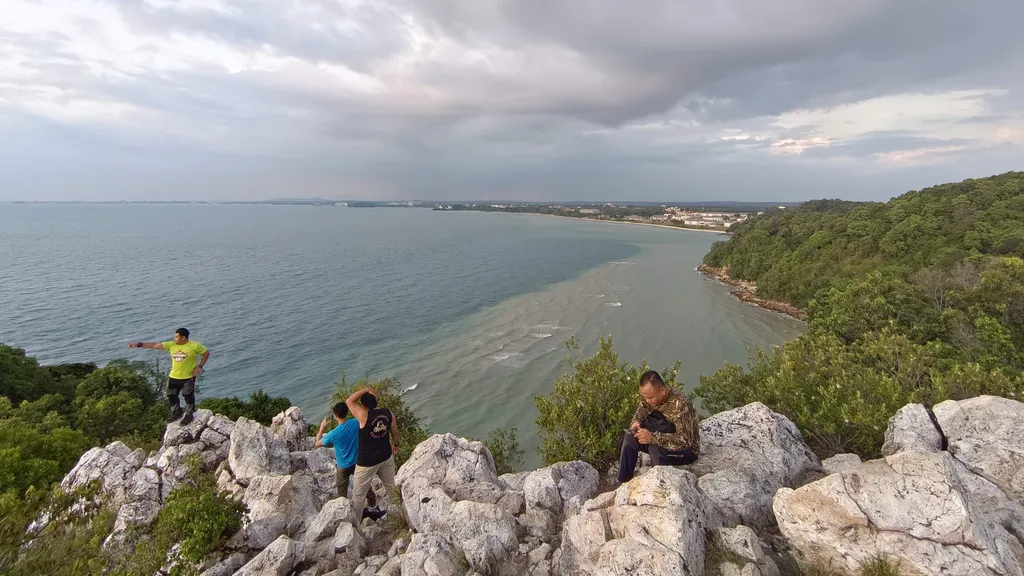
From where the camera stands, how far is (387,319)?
48.0 m

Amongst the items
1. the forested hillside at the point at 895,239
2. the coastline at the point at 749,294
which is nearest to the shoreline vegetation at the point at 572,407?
the forested hillside at the point at 895,239

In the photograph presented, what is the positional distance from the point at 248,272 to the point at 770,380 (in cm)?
7753

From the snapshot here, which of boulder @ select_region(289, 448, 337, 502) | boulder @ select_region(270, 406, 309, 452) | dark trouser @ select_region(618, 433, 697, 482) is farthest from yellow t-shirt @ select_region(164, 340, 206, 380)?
dark trouser @ select_region(618, 433, 697, 482)

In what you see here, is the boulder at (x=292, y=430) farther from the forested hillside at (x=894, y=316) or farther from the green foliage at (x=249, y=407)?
the forested hillside at (x=894, y=316)

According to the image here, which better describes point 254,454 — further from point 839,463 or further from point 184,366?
point 839,463

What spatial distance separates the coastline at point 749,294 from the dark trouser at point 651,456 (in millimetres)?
49596

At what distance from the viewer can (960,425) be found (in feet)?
27.1

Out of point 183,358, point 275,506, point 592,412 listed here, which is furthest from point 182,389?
point 592,412

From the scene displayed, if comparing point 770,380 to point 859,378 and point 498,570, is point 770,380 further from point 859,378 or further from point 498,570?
point 498,570

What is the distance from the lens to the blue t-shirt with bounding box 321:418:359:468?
29.1 ft

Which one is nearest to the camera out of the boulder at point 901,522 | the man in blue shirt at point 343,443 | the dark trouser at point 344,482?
the boulder at point 901,522

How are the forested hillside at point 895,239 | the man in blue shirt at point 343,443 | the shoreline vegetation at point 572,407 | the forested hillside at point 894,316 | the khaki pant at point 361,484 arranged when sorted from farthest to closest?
the forested hillside at point 895,239, the forested hillside at point 894,316, the man in blue shirt at point 343,443, the khaki pant at point 361,484, the shoreline vegetation at point 572,407

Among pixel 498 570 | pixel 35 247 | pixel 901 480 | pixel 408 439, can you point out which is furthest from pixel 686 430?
pixel 35 247

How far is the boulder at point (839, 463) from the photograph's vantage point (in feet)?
28.3
